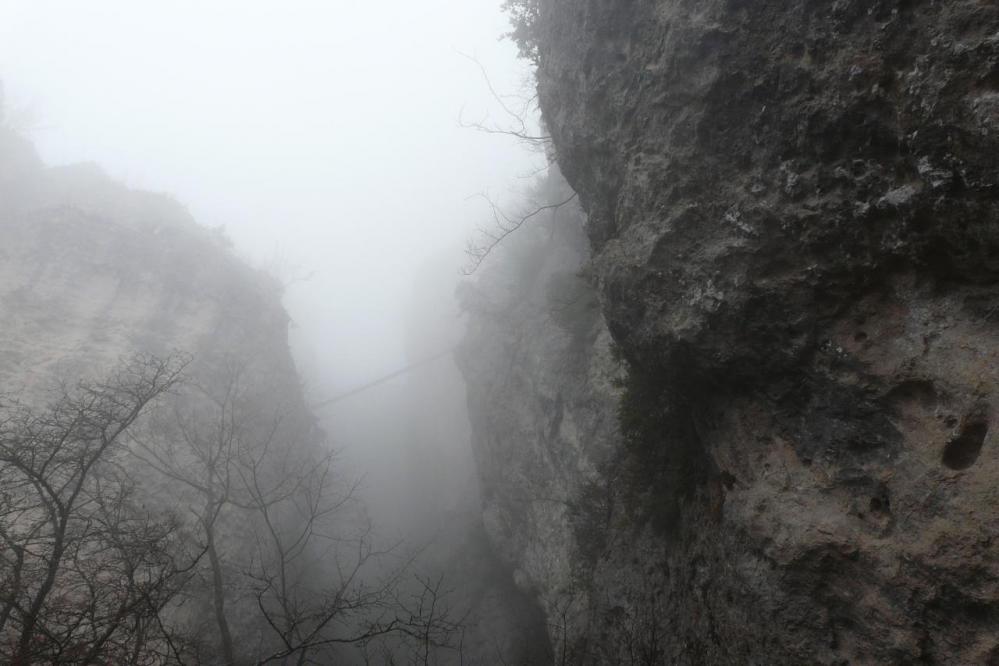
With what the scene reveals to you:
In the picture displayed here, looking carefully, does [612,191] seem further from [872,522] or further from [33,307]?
[33,307]

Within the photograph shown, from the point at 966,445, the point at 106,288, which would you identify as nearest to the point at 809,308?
the point at 966,445

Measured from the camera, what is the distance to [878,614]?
372 cm

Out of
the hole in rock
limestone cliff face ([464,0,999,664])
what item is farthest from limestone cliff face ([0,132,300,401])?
the hole in rock

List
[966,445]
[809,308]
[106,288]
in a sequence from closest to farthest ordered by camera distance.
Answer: [966,445] → [809,308] → [106,288]

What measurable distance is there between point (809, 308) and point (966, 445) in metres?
1.43

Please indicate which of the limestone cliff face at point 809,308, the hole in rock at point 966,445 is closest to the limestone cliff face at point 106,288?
the limestone cliff face at point 809,308

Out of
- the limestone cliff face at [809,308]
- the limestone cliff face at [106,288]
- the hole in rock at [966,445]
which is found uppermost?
the limestone cliff face at [106,288]

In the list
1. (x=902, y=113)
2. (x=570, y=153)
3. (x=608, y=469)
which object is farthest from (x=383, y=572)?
(x=902, y=113)

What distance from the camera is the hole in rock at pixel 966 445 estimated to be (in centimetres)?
326

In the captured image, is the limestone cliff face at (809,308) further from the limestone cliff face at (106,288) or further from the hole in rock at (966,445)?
the limestone cliff face at (106,288)

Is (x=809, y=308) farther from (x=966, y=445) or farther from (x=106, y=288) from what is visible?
(x=106, y=288)

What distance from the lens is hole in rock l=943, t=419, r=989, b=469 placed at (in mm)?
3262

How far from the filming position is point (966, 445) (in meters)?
3.33

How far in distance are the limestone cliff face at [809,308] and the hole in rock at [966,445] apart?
1 centimetres
